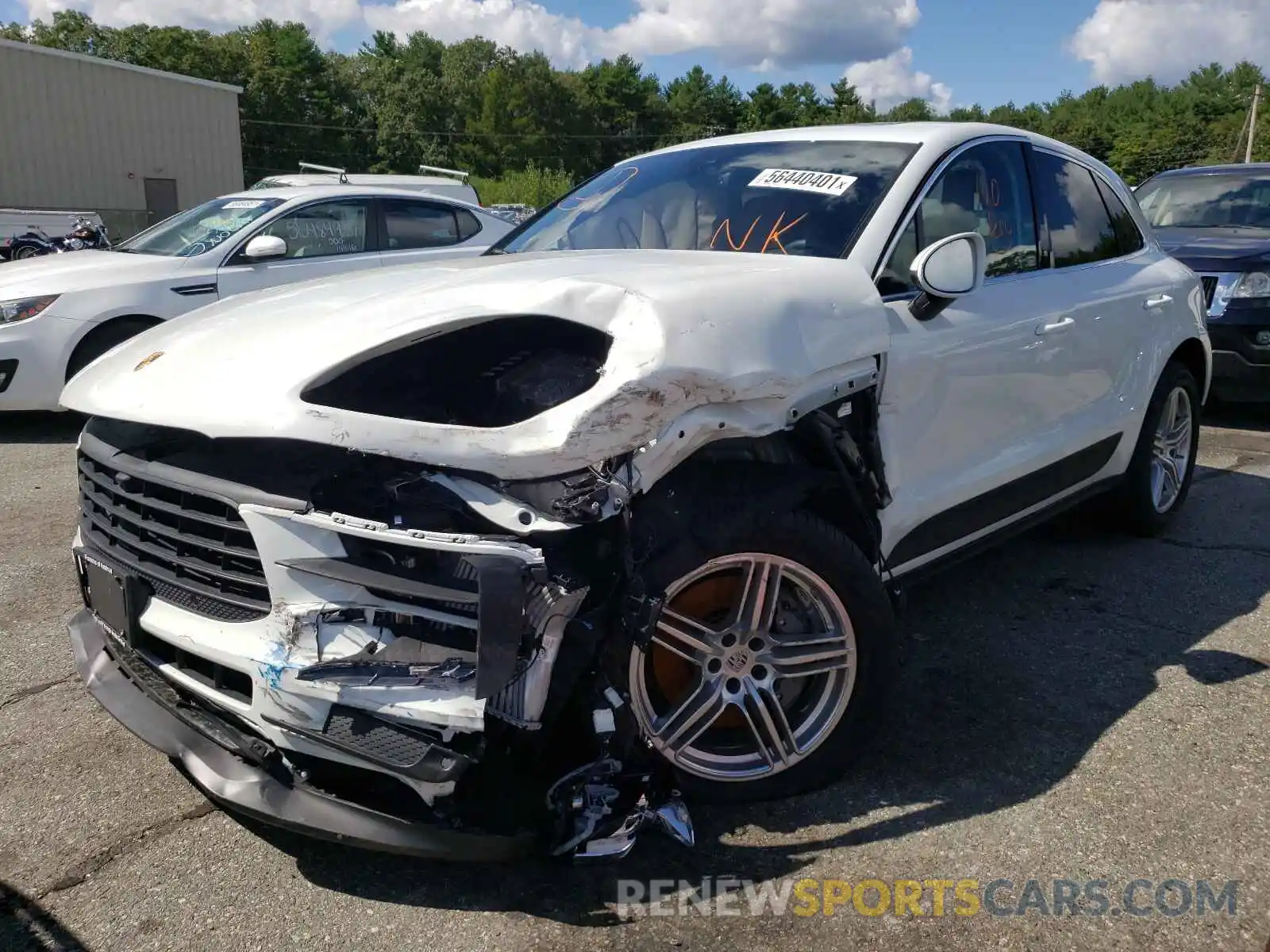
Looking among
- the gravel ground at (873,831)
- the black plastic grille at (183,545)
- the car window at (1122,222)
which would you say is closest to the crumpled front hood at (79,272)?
the gravel ground at (873,831)

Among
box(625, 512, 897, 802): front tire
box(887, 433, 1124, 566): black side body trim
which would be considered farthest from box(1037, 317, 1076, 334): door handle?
box(625, 512, 897, 802): front tire

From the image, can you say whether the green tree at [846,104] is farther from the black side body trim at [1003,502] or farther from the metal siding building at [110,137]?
the black side body trim at [1003,502]

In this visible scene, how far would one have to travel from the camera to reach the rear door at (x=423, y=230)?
332 inches

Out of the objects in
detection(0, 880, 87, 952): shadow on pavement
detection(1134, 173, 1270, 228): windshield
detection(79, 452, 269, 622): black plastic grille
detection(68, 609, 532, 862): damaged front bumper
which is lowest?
detection(0, 880, 87, 952): shadow on pavement

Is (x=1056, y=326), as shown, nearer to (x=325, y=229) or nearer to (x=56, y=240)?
(x=325, y=229)

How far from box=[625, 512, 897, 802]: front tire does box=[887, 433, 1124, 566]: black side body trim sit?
1.82 ft

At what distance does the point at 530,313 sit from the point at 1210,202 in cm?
865

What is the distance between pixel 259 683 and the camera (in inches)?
87.9

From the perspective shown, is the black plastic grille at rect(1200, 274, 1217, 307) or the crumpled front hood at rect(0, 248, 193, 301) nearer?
Answer: the crumpled front hood at rect(0, 248, 193, 301)

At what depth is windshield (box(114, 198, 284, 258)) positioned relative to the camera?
7715 mm

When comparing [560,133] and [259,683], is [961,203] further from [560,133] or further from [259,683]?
[560,133]

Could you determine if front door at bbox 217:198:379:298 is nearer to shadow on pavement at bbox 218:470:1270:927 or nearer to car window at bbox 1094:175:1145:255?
car window at bbox 1094:175:1145:255

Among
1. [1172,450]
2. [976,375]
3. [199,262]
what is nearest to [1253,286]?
[1172,450]

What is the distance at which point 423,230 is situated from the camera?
868 cm
